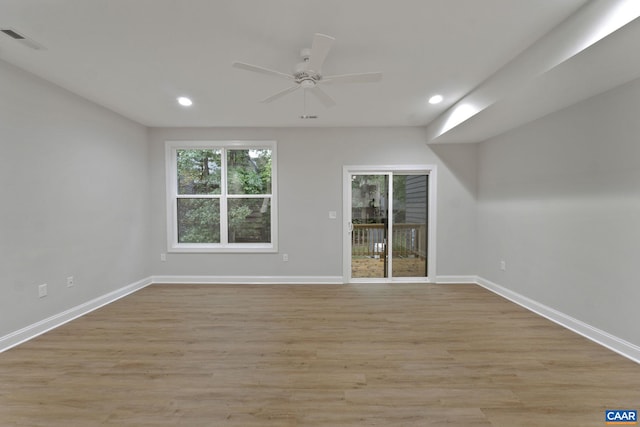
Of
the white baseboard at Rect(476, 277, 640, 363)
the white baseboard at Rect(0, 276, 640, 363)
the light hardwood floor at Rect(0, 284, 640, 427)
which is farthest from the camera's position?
the white baseboard at Rect(0, 276, 640, 363)

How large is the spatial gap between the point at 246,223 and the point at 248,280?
0.98 meters

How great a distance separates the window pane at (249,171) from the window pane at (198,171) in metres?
0.24

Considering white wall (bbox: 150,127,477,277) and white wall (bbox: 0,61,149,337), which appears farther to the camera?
A: white wall (bbox: 150,127,477,277)

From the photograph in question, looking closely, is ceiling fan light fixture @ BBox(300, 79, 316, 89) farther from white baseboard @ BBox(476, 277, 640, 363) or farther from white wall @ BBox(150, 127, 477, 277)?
white baseboard @ BBox(476, 277, 640, 363)

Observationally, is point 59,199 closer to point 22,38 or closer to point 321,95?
point 22,38

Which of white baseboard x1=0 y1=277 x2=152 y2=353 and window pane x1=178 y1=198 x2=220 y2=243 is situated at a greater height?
window pane x1=178 y1=198 x2=220 y2=243

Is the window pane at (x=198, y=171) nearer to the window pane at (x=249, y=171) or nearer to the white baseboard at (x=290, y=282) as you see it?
the window pane at (x=249, y=171)

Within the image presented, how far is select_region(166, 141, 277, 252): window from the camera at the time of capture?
4527mm

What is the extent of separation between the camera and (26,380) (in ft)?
6.45

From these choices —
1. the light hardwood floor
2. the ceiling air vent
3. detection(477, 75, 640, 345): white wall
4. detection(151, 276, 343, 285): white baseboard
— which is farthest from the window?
detection(477, 75, 640, 345): white wall

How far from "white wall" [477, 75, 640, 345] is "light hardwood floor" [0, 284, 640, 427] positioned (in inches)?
16.7

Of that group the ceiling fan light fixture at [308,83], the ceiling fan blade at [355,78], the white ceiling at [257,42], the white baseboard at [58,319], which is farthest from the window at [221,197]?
the ceiling fan blade at [355,78]

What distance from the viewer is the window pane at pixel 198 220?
457cm

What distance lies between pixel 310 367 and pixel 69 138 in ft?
12.1
